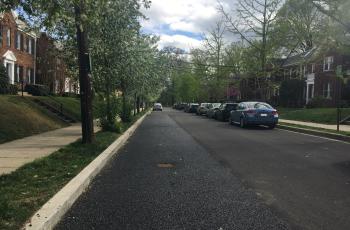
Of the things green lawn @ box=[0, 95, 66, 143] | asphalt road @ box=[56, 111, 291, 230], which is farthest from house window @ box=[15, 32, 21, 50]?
asphalt road @ box=[56, 111, 291, 230]

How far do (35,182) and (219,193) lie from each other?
298 cm

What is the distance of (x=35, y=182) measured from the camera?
7426 millimetres

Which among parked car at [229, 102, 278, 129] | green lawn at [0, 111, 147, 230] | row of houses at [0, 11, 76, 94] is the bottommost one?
green lawn at [0, 111, 147, 230]

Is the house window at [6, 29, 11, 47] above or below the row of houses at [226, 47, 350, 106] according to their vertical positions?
above

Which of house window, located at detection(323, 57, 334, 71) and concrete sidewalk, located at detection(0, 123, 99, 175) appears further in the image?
house window, located at detection(323, 57, 334, 71)

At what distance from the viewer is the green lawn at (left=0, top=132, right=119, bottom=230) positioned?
17.5 ft

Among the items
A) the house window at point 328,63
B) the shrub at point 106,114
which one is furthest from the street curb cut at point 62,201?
the house window at point 328,63

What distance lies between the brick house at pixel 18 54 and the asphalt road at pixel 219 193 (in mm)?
26401

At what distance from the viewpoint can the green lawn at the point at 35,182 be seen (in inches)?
210

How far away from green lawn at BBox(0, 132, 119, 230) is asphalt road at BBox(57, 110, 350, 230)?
0.50 meters

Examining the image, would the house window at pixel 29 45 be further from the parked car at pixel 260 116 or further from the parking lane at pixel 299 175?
the parking lane at pixel 299 175

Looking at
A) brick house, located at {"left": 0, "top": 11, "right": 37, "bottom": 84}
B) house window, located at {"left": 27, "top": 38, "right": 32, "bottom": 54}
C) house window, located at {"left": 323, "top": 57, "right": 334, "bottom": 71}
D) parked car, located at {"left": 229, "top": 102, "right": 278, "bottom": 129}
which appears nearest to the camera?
parked car, located at {"left": 229, "top": 102, "right": 278, "bottom": 129}

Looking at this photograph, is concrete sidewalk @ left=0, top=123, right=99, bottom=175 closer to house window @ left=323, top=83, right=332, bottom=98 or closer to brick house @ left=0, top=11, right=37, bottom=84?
brick house @ left=0, top=11, right=37, bottom=84

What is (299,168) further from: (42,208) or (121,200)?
(42,208)
